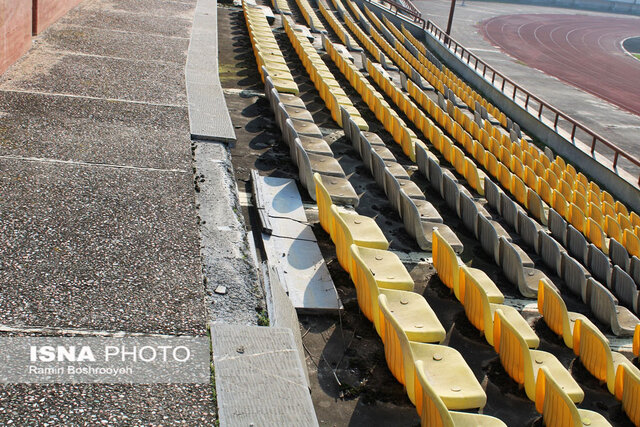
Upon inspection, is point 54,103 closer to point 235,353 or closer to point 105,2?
point 235,353

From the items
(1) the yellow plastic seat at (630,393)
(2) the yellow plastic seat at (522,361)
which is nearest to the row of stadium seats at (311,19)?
A: (2) the yellow plastic seat at (522,361)

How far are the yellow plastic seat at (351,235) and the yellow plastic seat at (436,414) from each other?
7.10 ft

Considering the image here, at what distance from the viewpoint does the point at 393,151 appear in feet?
40.3

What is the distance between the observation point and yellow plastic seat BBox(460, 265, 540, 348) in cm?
636

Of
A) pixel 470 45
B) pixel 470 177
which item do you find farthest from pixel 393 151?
pixel 470 45

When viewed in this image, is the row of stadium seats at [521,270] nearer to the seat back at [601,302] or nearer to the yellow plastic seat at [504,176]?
the seat back at [601,302]

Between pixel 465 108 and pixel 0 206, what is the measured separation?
47.8 feet

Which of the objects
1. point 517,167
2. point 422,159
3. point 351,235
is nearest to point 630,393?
point 351,235

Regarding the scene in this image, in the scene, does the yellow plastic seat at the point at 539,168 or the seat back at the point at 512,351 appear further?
the yellow plastic seat at the point at 539,168

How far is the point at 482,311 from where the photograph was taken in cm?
646

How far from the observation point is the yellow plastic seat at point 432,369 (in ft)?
16.5

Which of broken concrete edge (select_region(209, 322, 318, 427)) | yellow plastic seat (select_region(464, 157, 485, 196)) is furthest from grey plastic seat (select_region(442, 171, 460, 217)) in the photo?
broken concrete edge (select_region(209, 322, 318, 427))

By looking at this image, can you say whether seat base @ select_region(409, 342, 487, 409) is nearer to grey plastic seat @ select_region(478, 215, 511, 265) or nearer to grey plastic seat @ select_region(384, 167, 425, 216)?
grey plastic seat @ select_region(478, 215, 511, 265)

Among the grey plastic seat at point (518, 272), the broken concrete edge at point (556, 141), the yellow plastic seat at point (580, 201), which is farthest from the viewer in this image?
the broken concrete edge at point (556, 141)
